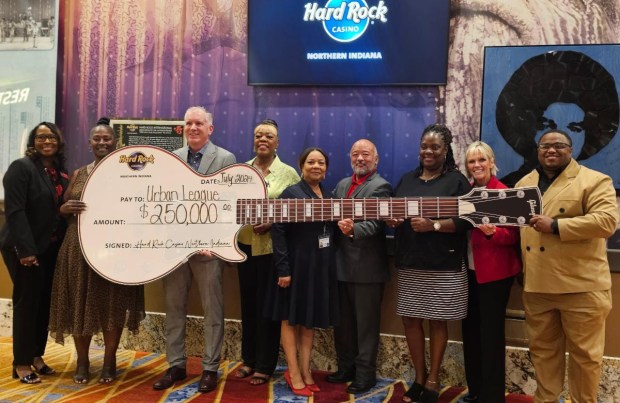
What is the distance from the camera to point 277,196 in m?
4.06

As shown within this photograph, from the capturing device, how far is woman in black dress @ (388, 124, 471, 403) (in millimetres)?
3623

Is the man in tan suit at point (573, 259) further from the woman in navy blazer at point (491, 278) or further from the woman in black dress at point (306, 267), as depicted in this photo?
the woman in black dress at point (306, 267)

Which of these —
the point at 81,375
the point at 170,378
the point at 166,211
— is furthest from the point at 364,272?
the point at 81,375

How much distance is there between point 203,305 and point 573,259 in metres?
2.33

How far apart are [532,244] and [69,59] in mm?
4100

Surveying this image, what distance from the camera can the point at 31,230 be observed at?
4.02 m

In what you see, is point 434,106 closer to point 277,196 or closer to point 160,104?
point 277,196

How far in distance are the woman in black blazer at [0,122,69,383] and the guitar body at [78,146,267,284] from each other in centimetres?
46

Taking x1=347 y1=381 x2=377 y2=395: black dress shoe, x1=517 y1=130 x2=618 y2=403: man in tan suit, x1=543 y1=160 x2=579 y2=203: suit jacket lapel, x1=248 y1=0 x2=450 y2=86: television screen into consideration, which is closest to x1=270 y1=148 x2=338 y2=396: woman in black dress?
x1=347 y1=381 x2=377 y2=395: black dress shoe

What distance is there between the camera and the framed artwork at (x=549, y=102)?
4.05 m

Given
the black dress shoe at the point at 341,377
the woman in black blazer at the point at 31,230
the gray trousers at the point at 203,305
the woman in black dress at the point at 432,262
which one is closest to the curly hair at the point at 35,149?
the woman in black blazer at the point at 31,230

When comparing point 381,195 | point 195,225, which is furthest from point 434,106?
point 195,225

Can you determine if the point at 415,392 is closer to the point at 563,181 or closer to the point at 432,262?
the point at 432,262

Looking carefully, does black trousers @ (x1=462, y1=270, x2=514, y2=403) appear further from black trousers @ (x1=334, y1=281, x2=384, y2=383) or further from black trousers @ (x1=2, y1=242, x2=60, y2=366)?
black trousers @ (x1=2, y1=242, x2=60, y2=366)
